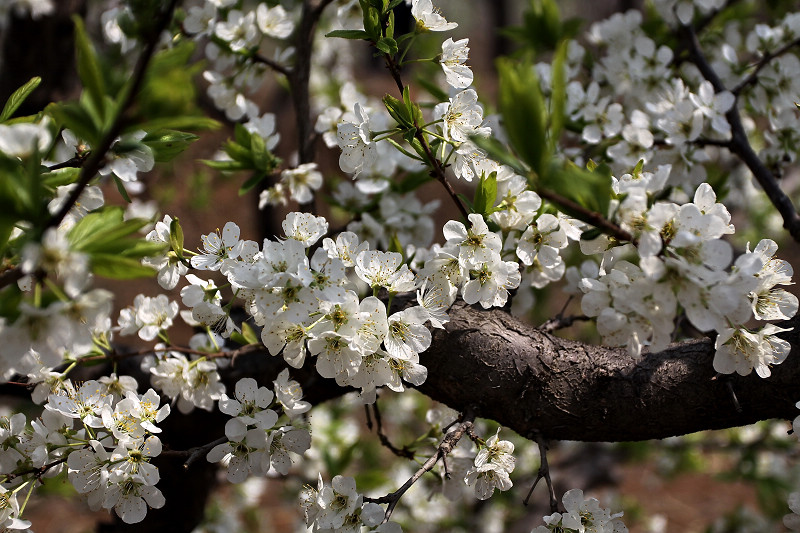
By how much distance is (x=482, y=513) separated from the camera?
298 cm

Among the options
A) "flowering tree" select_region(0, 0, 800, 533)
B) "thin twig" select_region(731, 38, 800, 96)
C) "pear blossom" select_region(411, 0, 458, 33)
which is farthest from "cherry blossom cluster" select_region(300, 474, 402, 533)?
"thin twig" select_region(731, 38, 800, 96)

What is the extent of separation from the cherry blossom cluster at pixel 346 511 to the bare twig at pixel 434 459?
2cm

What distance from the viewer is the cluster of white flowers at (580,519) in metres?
1.08

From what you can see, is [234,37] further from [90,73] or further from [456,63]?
[90,73]

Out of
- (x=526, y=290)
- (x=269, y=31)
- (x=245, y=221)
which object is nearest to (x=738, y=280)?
(x=526, y=290)

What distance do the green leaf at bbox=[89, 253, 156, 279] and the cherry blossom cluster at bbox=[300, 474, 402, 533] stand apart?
53 centimetres

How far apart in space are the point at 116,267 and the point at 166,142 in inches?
14.3

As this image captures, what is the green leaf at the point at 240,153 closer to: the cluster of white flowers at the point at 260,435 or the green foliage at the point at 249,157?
the green foliage at the point at 249,157

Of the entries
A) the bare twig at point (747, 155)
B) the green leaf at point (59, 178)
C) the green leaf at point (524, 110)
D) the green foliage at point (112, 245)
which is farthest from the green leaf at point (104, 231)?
the bare twig at point (747, 155)

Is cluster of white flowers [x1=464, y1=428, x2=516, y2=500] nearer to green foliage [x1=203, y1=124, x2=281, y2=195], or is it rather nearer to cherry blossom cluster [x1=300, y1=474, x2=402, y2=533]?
cherry blossom cluster [x1=300, y1=474, x2=402, y2=533]

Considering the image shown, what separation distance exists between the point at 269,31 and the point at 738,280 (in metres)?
1.31

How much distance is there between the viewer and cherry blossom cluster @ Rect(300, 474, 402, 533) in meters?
1.07

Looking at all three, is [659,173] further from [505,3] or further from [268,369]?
[505,3]

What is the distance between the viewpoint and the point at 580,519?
1100 millimetres
